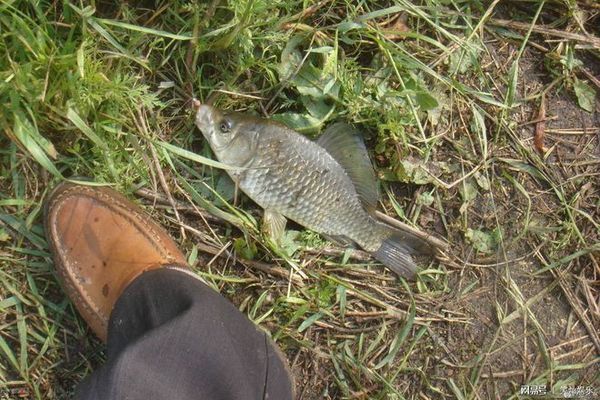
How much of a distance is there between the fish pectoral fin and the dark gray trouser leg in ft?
1.17

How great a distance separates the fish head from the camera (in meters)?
2.50

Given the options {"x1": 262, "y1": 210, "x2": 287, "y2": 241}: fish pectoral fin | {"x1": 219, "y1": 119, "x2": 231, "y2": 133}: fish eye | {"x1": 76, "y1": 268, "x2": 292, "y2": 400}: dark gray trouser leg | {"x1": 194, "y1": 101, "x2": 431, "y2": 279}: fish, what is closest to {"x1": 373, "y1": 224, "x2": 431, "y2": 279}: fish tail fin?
{"x1": 194, "y1": 101, "x2": 431, "y2": 279}: fish

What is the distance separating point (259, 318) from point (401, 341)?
2.02 ft

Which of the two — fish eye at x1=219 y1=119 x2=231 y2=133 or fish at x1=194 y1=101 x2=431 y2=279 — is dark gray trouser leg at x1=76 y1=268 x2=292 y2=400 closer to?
fish at x1=194 y1=101 x2=431 y2=279

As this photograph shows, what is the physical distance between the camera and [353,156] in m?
2.70

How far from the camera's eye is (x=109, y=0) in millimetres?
2471

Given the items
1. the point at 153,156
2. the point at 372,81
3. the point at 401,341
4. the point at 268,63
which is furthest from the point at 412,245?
the point at 153,156

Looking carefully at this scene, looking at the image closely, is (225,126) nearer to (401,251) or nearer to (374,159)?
(374,159)

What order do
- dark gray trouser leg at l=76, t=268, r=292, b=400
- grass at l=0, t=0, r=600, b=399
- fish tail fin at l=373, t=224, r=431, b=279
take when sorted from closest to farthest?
1. dark gray trouser leg at l=76, t=268, r=292, b=400
2. grass at l=0, t=0, r=600, b=399
3. fish tail fin at l=373, t=224, r=431, b=279

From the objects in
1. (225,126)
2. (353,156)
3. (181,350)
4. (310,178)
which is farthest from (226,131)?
(181,350)

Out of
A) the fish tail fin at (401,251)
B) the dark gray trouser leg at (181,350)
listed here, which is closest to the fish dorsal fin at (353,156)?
the fish tail fin at (401,251)

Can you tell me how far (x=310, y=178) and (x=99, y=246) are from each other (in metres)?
0.90

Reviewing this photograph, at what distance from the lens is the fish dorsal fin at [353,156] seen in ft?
8.73

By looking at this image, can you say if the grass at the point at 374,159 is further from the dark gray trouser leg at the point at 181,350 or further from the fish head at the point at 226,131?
the dark gray trouser leg at the point at 181,350
